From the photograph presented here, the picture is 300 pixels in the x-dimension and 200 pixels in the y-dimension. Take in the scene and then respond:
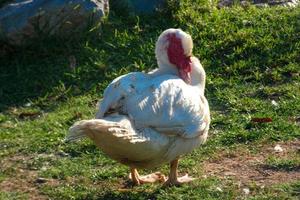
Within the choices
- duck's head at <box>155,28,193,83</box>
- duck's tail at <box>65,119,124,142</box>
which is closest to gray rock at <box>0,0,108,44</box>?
duck's head at <box>155,28,193,83</box>

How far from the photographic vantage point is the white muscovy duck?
4.94m

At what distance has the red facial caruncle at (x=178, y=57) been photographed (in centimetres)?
596

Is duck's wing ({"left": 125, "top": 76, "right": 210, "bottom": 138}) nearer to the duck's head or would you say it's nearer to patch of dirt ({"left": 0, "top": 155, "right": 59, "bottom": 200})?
the duck's head

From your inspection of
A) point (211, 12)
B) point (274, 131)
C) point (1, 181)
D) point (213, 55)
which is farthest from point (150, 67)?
point (1, 181)

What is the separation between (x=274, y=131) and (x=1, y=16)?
3469 millimetres

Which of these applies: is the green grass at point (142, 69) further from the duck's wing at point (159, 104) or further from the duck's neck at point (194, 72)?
the duck's neck at point (194, 72)

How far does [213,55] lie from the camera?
8375mm

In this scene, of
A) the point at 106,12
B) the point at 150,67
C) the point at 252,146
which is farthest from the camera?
the point at 106,12

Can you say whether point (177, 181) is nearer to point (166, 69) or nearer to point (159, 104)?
point (159, 104)

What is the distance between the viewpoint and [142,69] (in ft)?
26.7

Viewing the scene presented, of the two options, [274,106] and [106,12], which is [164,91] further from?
[106,12]

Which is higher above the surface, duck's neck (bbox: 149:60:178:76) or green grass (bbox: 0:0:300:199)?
duck's neck (bbox: 149:60:178:76)

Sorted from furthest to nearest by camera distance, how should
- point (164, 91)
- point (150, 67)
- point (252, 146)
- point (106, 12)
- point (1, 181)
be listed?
point (106, 12) → point (150, 67) → point (252, 146) → point (1, 181) → point (164, 91)

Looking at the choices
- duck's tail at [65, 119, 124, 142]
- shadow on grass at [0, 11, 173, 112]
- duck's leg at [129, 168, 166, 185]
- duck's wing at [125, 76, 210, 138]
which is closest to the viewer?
duck's tail at [65, 119, 124, 142]
